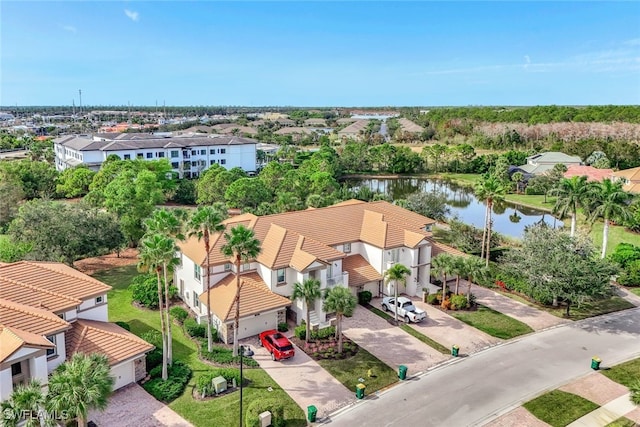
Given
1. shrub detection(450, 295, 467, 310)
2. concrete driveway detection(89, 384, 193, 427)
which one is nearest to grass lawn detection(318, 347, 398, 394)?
concrete driveway detection(89, 384, 193, 427)

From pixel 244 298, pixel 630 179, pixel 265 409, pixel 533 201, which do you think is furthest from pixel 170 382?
pixel 630 179

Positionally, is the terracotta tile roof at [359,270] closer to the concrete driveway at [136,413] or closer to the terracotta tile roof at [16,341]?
the concrete driveway at [136,413]

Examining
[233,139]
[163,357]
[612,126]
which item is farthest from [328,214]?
[612,126]

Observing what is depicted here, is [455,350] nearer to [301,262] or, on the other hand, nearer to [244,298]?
[301,262]

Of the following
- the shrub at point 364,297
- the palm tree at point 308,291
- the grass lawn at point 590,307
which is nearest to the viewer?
the palm tree at point 308,291

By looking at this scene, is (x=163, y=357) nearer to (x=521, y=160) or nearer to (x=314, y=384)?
(x=314, y=384)

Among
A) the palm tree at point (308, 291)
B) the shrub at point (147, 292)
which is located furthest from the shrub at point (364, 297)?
the shrub at point (147, 292)
